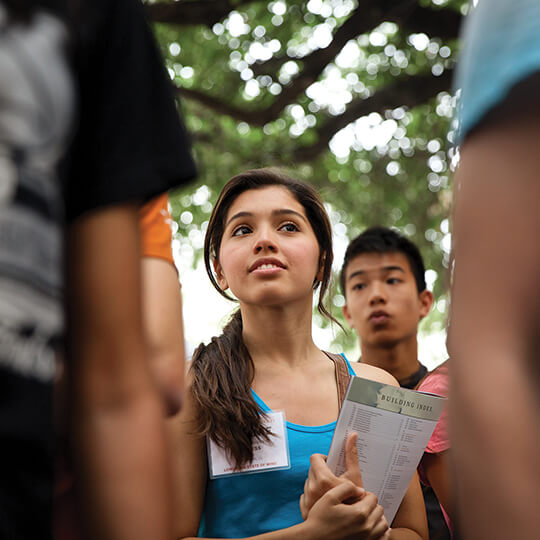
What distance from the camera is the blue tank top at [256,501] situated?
1.94 m

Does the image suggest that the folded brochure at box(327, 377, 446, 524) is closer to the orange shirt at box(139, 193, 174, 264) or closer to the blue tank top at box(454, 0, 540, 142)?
the orange shirt at box(139, 193, 174, 264)

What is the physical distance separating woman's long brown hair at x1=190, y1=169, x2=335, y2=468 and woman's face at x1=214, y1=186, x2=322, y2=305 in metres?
0.06

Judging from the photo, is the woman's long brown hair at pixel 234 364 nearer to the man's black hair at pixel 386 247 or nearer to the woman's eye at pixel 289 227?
the woman's eye at pixel 289 227

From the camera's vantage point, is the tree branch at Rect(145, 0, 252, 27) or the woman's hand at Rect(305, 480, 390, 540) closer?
the woman's hand at Rect(305, 480, 390, 540)

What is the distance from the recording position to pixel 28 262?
660 millimetres

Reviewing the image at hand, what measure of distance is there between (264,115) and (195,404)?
4.15 meters

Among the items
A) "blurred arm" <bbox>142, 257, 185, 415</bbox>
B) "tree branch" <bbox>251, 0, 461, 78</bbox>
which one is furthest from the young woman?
"tree branch" <bbox>251, 0, 461, 78</bbox>

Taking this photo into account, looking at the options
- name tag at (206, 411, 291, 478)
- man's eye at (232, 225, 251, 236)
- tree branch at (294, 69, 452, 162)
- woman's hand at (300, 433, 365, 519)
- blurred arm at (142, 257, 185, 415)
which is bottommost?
woman's hand at (300, 433, 365, 519)

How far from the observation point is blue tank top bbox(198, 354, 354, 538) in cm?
194

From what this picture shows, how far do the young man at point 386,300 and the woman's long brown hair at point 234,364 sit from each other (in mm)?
933

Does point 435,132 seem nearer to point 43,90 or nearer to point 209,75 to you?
point 209,75

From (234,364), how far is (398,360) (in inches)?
60.3

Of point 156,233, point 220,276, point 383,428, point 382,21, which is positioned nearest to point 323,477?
point 383,428

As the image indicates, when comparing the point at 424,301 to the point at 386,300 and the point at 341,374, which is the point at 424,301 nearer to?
the point at 386,300
